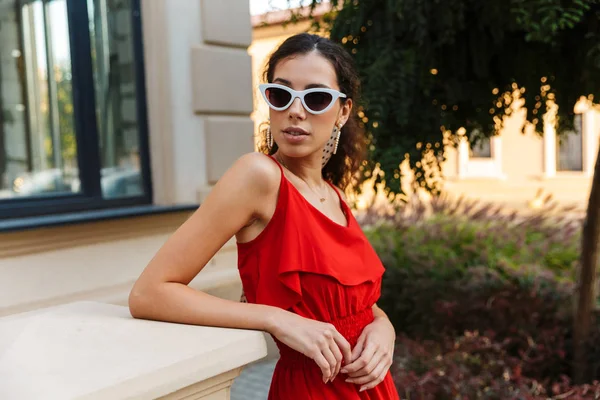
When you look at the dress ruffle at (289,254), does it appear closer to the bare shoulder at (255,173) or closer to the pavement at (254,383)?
the bare shoulder at (255,173)

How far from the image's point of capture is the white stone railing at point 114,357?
31.8 inches

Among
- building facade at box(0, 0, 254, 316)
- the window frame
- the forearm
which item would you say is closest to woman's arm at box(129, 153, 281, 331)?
the forearm

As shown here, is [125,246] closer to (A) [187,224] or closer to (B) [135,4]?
(B) [135,4]

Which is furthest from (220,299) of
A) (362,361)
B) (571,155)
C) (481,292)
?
(571,155)

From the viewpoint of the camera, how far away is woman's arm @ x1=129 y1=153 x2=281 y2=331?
44.4 inches

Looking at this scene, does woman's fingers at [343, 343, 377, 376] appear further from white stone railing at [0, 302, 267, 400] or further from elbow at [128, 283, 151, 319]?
elbow at [128, 283, 151, 319]

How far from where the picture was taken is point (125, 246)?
3.42 meters

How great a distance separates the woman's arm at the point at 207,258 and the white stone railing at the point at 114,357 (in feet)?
0.13

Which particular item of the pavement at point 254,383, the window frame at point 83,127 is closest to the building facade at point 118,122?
the window frame at point 83,127

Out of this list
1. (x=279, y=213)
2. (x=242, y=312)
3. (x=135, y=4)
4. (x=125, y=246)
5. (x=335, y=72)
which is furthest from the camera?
(x=135, y=4)

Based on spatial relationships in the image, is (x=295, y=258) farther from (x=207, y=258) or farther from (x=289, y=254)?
(x=207, y=258)

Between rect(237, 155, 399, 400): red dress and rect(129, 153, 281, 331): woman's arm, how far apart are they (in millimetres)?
77

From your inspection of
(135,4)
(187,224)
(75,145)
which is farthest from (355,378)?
(135,4)

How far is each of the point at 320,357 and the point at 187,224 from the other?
1.30 feet
